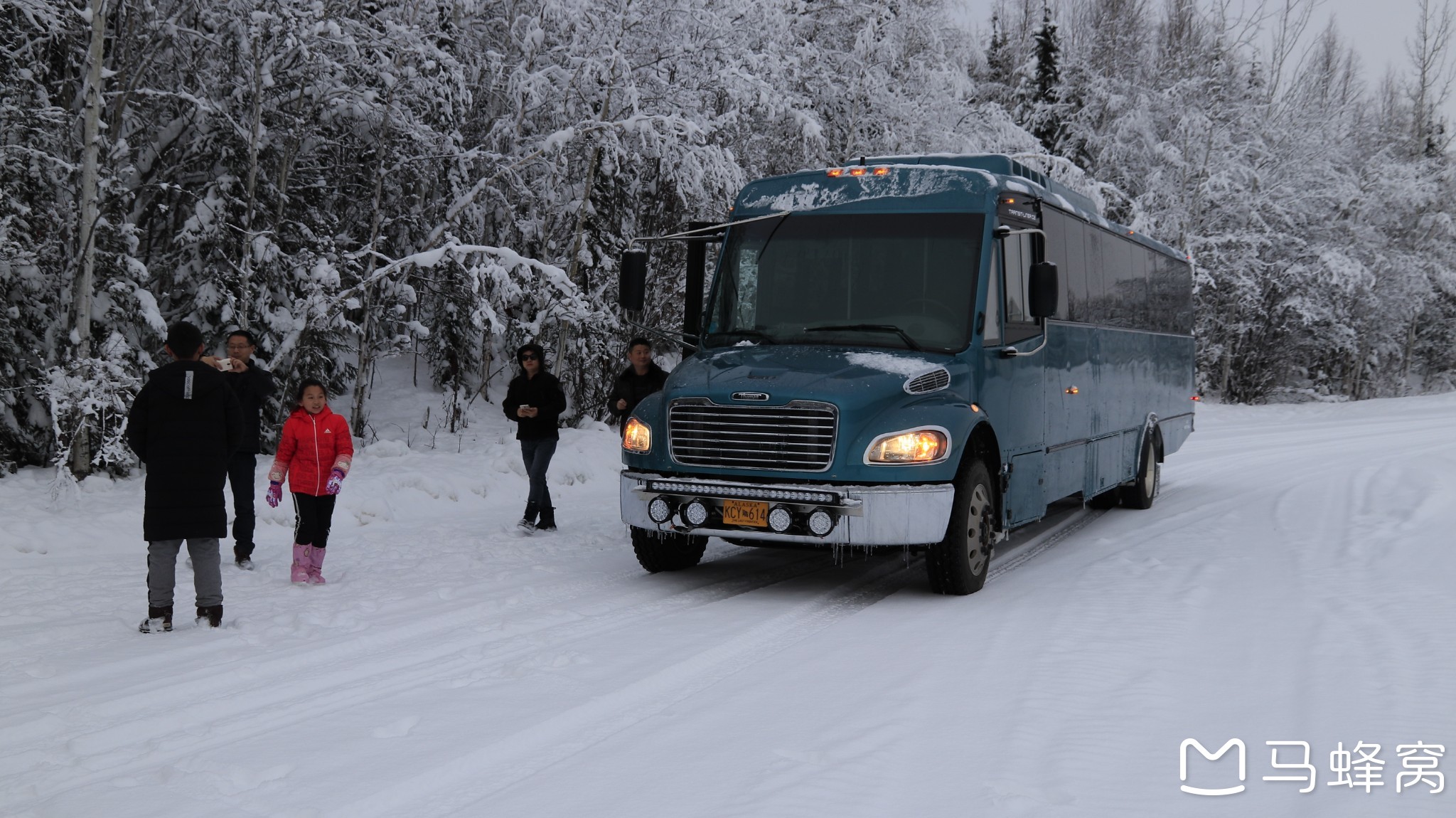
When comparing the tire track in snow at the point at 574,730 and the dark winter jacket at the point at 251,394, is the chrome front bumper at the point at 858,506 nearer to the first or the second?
the tire track in snow at the point at 574,730

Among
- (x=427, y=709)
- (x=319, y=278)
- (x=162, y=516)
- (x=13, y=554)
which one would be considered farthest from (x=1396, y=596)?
(x=319, y=278)

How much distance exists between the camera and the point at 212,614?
7152mm

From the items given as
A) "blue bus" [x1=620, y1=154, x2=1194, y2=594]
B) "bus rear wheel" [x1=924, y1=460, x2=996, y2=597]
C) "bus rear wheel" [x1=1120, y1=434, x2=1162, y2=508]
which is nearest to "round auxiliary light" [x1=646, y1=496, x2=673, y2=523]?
"blue bus" [x1=620, y1=154, x2=1194, y2=594]

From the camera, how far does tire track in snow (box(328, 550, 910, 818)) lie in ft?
14.2

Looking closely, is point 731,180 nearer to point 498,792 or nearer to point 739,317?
point 739,317

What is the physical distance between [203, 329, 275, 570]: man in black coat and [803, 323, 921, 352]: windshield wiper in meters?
4.33

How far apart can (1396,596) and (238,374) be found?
8.46 m

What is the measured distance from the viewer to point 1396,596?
7988mm

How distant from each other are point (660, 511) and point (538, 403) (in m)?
3.21

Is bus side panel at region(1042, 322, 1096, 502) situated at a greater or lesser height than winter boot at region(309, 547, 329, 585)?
greater

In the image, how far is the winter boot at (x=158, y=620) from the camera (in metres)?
7.05

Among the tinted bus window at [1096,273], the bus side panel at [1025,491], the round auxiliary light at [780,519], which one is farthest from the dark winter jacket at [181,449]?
the tinted bus window at [1096,273]

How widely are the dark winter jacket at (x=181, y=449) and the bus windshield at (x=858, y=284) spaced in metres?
3.63

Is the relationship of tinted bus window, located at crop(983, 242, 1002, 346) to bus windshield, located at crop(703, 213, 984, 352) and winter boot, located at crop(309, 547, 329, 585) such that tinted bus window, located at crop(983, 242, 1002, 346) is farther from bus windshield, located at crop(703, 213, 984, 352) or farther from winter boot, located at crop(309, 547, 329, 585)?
winter boot, located at crop(309, 547, 329, 585)
